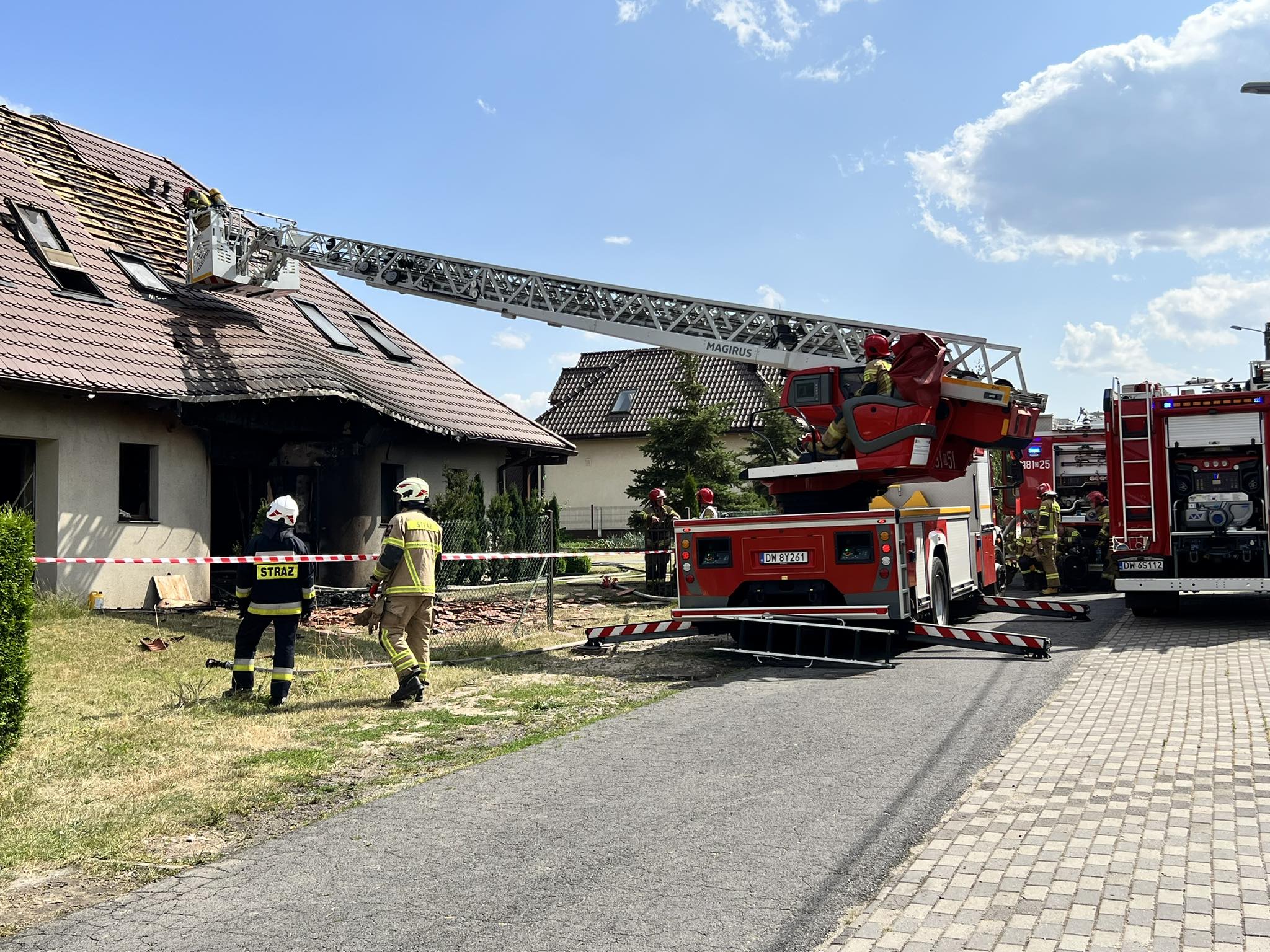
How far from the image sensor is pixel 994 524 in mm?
16469

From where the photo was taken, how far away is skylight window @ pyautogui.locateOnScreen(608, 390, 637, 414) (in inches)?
1699

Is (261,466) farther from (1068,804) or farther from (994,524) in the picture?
(1068,804)

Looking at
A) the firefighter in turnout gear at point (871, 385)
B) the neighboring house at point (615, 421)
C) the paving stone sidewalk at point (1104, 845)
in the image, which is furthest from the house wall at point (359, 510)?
the neighboring house at point (615, 421)

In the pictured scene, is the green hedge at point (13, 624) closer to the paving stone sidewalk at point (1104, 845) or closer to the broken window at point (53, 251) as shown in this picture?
the paving stone sidewalk at point (1104, 845)

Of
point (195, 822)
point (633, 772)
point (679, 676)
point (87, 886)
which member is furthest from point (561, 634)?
point (87, 886)

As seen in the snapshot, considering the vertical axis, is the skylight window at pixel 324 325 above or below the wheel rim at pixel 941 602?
above

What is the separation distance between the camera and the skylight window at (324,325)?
19875 mm

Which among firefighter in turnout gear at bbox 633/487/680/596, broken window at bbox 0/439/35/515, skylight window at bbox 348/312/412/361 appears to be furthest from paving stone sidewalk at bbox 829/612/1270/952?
skylight window at bbox 348/312/412/361

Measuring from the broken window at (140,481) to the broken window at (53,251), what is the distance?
2.36m

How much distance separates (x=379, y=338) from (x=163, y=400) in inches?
296

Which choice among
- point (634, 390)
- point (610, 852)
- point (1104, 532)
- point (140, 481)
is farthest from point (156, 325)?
point (634, 390)

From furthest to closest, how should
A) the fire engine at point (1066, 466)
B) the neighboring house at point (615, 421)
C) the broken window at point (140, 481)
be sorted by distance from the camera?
1. the neighboring house at point (615, 421)
2. the fire engine at point (1066, 466)
3. the broken window at point (140, 481)

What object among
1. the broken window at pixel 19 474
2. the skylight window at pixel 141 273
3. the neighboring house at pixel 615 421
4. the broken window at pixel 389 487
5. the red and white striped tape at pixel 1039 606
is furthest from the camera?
the neighboring house at pixel 615 421

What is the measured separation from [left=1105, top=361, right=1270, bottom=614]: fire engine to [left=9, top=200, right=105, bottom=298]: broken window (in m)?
14.1
